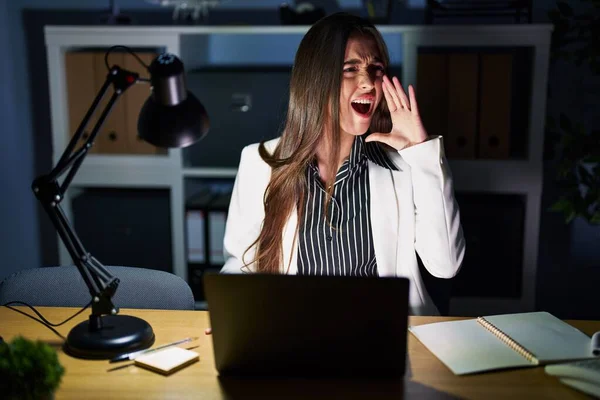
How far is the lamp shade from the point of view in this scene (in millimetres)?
1125

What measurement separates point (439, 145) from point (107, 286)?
2.79 ft

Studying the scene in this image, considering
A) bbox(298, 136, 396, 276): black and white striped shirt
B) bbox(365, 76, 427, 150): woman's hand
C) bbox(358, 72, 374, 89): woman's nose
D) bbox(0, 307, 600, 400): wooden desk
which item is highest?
bbox(358, 72, 374, 89): woman's nose

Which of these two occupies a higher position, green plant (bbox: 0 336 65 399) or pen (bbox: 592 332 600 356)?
green plant (bbox: 0 336 65 399)

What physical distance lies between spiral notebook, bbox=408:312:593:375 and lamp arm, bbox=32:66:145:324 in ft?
1.92

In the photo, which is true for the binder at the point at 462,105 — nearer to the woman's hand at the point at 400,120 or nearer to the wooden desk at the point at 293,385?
the woman's hand at the point at 400,120

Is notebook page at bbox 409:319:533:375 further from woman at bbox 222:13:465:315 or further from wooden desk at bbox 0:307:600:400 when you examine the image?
woman at bbox 222:13:465:315

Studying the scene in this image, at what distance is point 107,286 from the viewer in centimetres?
113

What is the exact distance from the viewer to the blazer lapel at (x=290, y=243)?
168cm

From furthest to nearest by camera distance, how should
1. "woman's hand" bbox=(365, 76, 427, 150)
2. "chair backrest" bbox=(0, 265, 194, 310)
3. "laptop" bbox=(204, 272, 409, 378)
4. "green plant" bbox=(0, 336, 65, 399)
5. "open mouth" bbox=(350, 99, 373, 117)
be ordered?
"open mouth" bbox=(350, 99, 373, 117)
"woman's hand" bbox=(365, 76, 427, 150)
"chair backrest" bbox=(0, 265, 194, 310)
"laptop" bbox=(204, 272, 409, 378)
"green plant" bbox=(0, 336, 65, 399)

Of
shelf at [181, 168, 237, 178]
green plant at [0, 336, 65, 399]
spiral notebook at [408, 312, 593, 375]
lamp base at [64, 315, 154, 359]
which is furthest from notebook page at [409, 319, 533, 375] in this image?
shelf at [181, 168, 237, 178]

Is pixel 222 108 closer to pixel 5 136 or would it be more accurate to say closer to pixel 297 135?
pixel 297 135

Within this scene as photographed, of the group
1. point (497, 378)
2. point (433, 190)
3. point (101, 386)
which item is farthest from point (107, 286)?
point (433, 190)

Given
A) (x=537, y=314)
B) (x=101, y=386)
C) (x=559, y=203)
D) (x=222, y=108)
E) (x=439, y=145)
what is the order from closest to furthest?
(x=101, y=386) → (x=537, y=314) → (x=439, y=145) → (x=559, y=203) → (x=222, y=108)

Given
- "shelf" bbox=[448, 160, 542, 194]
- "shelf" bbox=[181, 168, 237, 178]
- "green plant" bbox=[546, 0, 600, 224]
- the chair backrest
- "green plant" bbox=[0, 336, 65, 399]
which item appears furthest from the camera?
"shelf" bbox=[181, 168, 237, 178]
